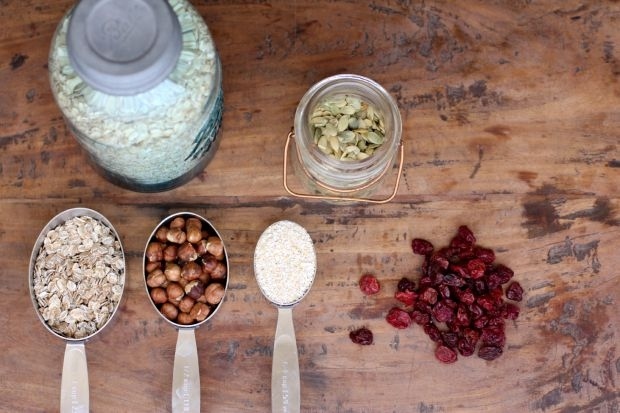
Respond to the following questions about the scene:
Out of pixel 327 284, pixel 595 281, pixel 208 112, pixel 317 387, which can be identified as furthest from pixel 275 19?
pixel 595 281

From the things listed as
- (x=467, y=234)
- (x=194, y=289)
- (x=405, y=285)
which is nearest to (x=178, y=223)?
(x=194, y=289)

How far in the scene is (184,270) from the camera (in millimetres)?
1251

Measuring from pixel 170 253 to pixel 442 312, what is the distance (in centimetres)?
56

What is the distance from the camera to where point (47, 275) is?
125 cm

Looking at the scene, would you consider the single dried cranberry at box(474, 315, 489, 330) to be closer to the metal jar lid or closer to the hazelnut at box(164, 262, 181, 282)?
the hazelnut at box(164, 262, 181, 282)

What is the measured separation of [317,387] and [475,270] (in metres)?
0.40

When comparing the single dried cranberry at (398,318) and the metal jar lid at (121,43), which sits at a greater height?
the metal jar lid at (121,43)

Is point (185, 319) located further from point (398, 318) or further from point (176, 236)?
point (398, 318)

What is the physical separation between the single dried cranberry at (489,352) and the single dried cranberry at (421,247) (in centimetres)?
22

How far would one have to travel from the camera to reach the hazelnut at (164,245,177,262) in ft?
4.13

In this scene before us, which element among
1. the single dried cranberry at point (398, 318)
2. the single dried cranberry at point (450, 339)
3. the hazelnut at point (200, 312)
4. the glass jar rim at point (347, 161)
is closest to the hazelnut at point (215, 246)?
the hazelnut at point (200, 312)

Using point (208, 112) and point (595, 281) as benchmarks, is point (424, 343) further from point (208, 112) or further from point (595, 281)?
point (208, 112)

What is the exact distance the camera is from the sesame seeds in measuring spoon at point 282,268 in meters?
1.28

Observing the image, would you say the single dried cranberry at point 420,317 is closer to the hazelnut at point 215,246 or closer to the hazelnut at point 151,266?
the hazelnut at point 215,246
